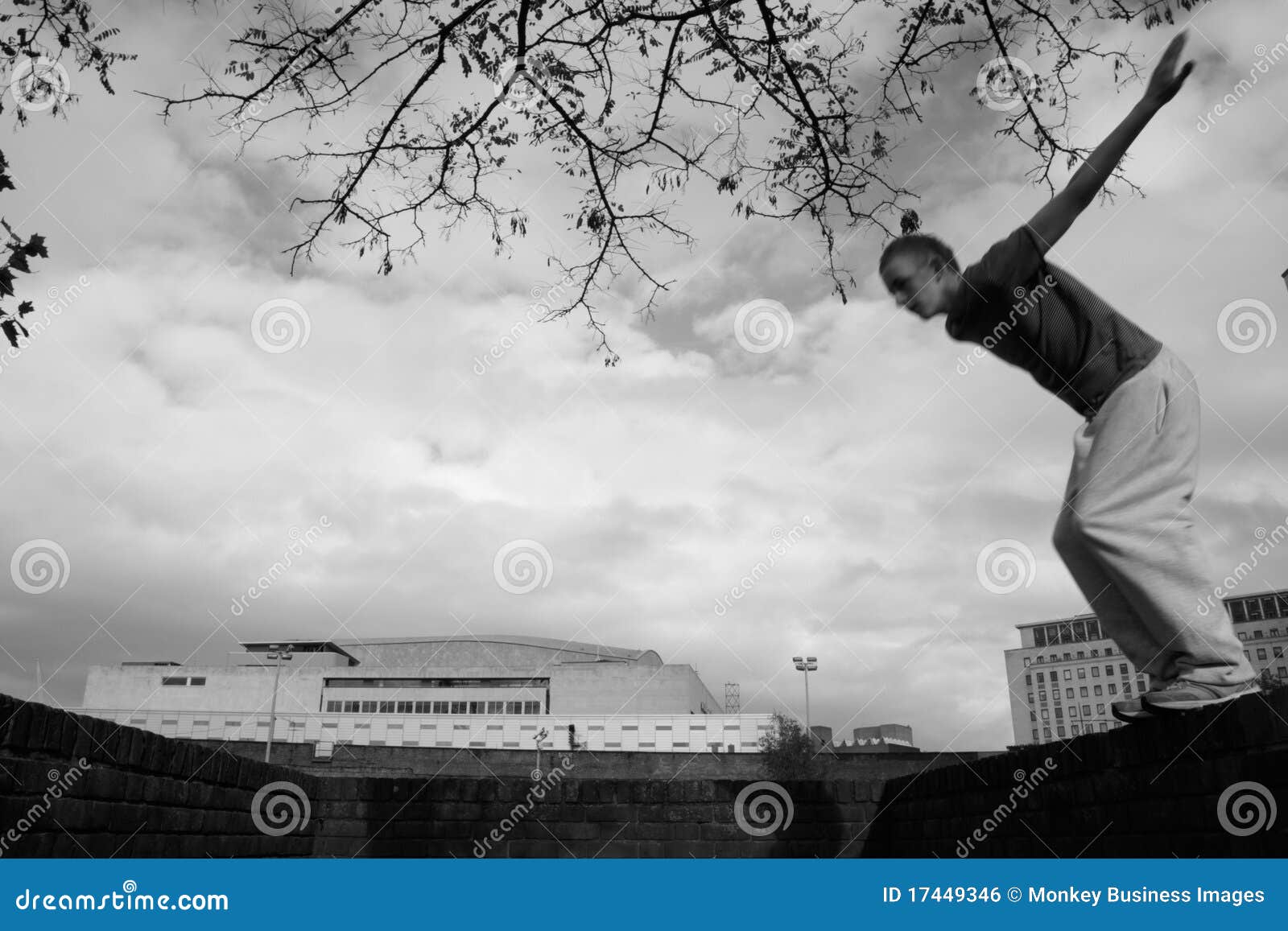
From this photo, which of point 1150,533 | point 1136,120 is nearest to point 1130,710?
point 1150,533

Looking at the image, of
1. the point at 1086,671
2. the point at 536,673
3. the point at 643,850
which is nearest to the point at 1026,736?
the point at 1086,671

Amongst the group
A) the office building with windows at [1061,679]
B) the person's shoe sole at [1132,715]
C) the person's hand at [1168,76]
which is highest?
the office building with windows at [1061,679]

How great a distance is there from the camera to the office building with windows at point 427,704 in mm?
62906

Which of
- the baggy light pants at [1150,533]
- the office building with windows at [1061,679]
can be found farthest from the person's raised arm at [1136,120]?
the office building with windows at [1061,679]

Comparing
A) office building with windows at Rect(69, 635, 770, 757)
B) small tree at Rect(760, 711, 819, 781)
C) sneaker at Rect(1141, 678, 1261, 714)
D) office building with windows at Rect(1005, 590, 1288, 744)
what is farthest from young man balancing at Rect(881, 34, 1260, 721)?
office building with windows at Rect(1005, 590, 1288, 744)

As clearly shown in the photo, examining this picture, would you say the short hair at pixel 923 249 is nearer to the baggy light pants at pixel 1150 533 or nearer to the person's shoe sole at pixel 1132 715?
the baggy light pants at pixel 1150 533

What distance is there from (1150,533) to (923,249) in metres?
1.15

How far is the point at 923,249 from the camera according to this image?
9.47 feet

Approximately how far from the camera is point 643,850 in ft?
18.4

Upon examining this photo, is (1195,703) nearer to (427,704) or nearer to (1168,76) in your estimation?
(1168,76)

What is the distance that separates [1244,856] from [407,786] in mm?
4914

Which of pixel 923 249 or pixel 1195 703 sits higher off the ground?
pixel 923 249

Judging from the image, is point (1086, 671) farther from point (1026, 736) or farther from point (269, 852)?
point (269, 852)

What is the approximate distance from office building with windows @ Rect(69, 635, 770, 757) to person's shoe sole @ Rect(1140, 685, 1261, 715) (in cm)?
6123
